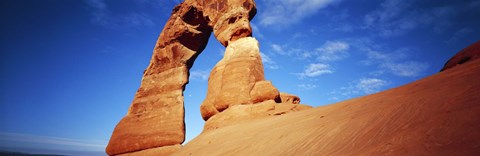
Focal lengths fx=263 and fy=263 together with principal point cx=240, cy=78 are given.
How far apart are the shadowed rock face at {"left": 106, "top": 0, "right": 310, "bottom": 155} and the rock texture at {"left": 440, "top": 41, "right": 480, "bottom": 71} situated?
4.76m

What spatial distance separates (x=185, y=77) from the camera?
44.2 ft

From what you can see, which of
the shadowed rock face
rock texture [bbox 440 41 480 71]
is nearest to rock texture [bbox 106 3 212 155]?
the shadowed rock face

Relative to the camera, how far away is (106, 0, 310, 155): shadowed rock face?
380 inches

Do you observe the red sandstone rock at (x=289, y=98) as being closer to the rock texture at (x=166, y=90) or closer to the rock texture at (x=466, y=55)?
the rock texture at (x=166, y=90)

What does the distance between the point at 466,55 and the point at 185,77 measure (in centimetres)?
1091

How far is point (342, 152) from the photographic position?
2.79 metres

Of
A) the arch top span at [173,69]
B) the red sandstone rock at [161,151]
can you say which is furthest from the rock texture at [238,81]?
the red sandstone rock at [161,151]

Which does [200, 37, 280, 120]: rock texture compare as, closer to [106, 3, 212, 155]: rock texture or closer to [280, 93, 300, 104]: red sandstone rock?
[280, 93, 300, 104]: red sandstone rock

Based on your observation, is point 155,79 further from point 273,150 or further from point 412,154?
point 412,154

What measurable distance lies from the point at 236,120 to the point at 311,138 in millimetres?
4836

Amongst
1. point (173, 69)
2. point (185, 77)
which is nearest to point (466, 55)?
point (185, 77)

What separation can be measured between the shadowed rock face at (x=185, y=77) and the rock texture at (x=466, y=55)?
476cm

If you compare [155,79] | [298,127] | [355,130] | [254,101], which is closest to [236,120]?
[254,101]

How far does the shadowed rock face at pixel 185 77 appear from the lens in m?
9.65
